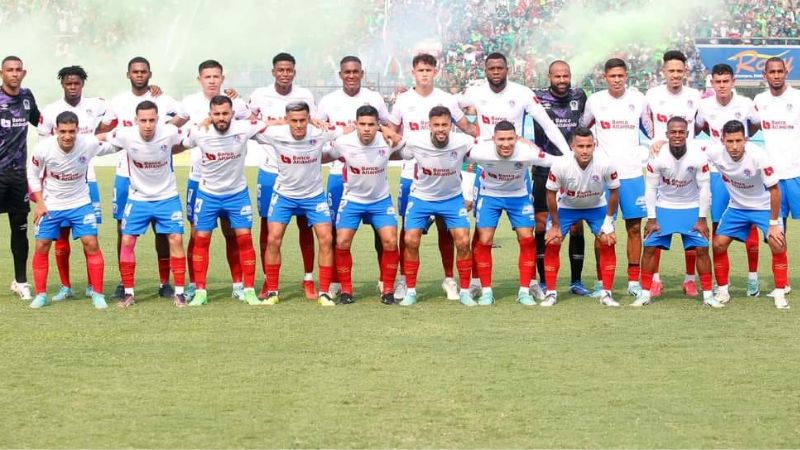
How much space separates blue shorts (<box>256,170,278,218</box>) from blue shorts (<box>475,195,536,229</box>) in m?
1.92

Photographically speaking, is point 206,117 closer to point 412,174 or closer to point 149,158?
point 149,158

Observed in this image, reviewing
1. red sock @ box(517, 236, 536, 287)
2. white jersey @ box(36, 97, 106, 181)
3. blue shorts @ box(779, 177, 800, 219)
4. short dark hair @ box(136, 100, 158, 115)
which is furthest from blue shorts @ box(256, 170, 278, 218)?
blue shorts @ box(779, 177, 800, 219)

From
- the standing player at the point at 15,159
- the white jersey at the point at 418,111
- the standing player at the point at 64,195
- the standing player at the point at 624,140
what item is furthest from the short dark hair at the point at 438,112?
the standing player at the point at 15,159

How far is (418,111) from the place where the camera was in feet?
36.5

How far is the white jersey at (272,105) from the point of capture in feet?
36.6

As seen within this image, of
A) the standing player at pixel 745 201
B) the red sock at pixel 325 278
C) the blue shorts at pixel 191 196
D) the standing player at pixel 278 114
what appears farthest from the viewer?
the standing player at pixel 278 114

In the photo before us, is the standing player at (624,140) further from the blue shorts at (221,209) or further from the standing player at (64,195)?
the standing player at (64,195)

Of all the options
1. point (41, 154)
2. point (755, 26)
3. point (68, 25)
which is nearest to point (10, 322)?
point (41, 154)

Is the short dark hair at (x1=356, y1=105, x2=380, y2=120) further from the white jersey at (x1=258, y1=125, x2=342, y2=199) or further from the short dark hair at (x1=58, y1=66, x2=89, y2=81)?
the short dark hair at (x1=58, y1=66, x2=89, y2=81)

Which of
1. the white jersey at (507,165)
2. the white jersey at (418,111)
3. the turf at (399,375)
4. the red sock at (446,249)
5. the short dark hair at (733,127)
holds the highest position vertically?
the white jersey at (418,111)

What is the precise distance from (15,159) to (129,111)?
3.59 ft

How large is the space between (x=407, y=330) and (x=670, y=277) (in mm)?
4171

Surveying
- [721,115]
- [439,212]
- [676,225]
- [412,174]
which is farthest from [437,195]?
[721,115]

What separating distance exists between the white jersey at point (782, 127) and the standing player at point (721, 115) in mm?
151
